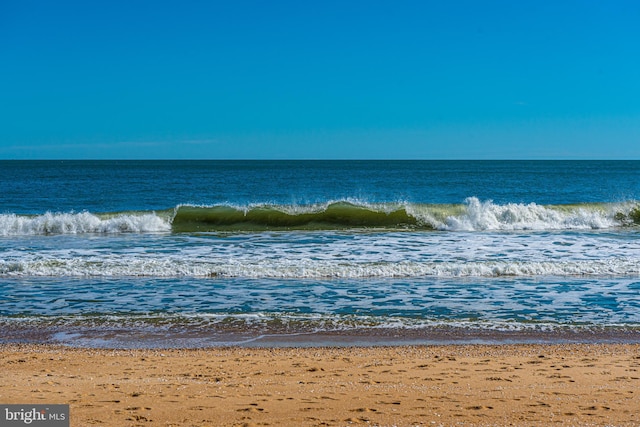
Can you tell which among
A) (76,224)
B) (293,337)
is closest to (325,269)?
(293,337)

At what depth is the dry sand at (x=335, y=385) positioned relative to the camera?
5465 millimetres

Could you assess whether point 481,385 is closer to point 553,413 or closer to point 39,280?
point 553,413

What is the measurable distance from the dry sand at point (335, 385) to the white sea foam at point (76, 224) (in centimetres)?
1565

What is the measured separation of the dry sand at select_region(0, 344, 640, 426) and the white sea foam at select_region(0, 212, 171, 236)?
15.6m

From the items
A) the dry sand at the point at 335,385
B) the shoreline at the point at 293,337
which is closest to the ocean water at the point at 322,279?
the shoreline at the point at 293,337

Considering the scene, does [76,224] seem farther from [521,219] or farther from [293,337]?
[293,337]

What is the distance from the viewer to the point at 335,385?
643cm

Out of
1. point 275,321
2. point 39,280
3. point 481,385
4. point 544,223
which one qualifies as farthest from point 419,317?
point 544,223

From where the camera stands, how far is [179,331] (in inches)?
368

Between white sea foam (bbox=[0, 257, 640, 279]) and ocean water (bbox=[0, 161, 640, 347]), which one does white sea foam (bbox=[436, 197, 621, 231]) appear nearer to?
ocean water (bbox=[0, 161, 640, 347])

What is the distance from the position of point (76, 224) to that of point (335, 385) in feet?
63.3

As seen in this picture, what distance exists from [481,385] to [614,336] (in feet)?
11.6

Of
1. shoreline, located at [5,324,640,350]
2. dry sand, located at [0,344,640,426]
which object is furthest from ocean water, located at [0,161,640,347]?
dry sand, located at [0,344,640,426]

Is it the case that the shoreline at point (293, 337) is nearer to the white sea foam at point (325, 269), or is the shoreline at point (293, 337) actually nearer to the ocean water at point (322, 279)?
the ocean water at point (322, 279)
